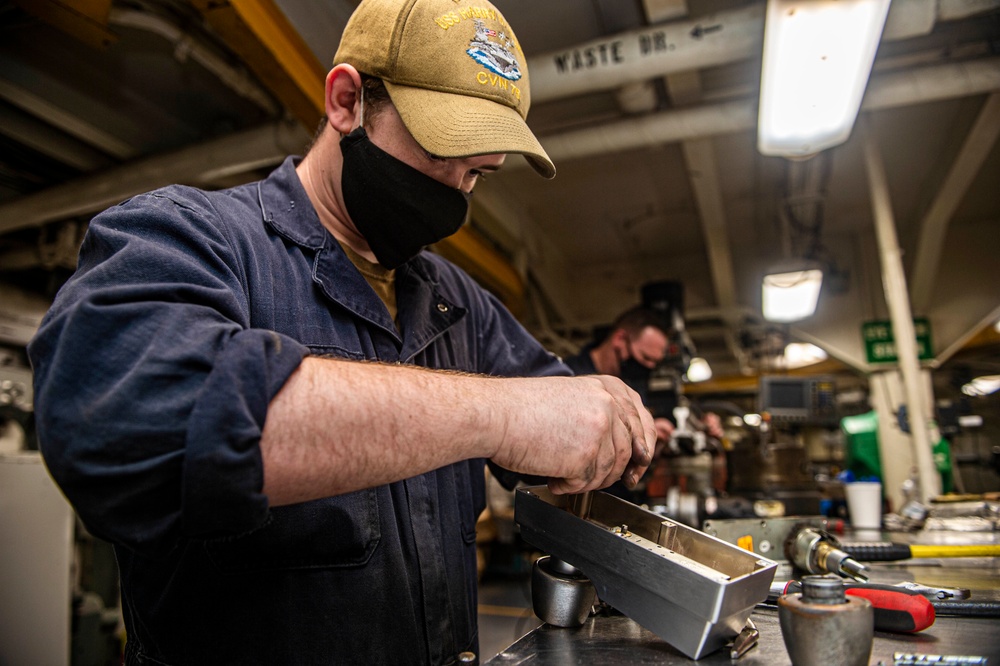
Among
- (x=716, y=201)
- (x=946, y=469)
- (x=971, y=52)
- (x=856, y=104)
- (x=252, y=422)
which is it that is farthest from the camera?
(x=716, y=201)

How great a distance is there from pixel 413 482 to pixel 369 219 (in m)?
0.46

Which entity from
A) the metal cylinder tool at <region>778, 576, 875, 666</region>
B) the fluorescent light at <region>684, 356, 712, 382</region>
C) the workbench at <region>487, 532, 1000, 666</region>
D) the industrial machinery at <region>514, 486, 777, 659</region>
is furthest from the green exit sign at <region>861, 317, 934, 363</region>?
the metal cylinder tool at <region>778, 576, 875, 666</region>

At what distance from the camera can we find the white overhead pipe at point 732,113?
277 cm

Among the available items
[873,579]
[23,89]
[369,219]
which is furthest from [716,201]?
[23,89]

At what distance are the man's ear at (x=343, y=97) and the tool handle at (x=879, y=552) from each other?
147 cm

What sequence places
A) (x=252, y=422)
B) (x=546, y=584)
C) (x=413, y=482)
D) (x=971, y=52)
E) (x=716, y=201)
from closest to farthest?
(x=252, y=422), (x=546, y=584), (x=413, y=482), (x=971, y=52), (x=716, y=201)

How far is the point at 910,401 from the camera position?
3125 mm

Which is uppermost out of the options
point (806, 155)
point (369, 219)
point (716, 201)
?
point (716, 201)

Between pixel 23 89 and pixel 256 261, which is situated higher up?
pixel 23 89

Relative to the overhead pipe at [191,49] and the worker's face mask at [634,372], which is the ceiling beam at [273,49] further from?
the worker's face mask at [634,372]

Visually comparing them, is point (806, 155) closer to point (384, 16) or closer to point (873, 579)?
point (873, 579)

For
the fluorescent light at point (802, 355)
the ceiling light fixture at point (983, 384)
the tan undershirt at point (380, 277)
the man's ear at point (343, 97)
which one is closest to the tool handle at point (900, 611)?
the tan undershirt at point (380, 277)

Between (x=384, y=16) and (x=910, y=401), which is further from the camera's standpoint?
(x=910, y=401)

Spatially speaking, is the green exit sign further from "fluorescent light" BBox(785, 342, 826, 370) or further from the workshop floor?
the workshop floor
